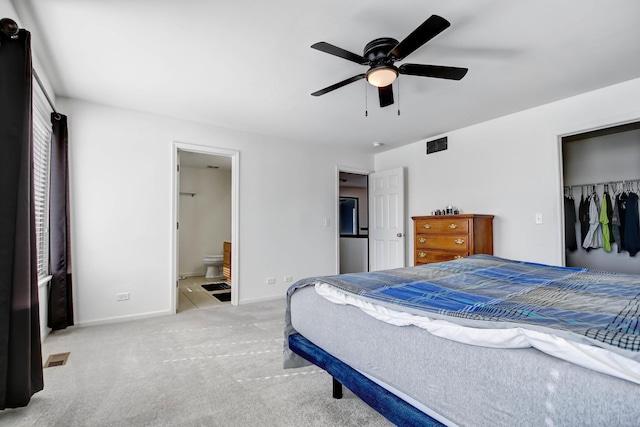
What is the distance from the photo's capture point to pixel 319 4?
190 centimetres

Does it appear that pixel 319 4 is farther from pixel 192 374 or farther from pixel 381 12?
pixel 192 374

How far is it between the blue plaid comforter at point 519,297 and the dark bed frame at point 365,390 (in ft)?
1.18

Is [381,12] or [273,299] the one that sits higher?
[381,12]

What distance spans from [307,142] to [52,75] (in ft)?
10.1

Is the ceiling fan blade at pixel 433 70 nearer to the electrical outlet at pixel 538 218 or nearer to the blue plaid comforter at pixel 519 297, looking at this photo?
the blue plaid comforter at pixel 519 297

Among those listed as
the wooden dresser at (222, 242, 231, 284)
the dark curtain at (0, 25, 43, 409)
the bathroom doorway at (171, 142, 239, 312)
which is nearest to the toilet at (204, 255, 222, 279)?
the bathroom doorway at (171, 142, 239, 312)

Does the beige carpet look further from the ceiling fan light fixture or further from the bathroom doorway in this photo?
the bathroom doorway

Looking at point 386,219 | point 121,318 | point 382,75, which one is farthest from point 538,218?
point 121,318

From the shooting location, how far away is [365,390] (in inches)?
54.6

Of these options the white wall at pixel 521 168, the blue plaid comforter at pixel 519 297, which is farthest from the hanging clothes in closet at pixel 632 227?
the blue plaid comforter at pixel 519 297

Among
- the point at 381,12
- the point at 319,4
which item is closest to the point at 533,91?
the point at 381,12

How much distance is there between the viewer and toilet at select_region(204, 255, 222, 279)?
616cm

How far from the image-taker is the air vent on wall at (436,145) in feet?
14.7

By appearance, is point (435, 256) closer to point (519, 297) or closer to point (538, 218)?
point (538, 218)
